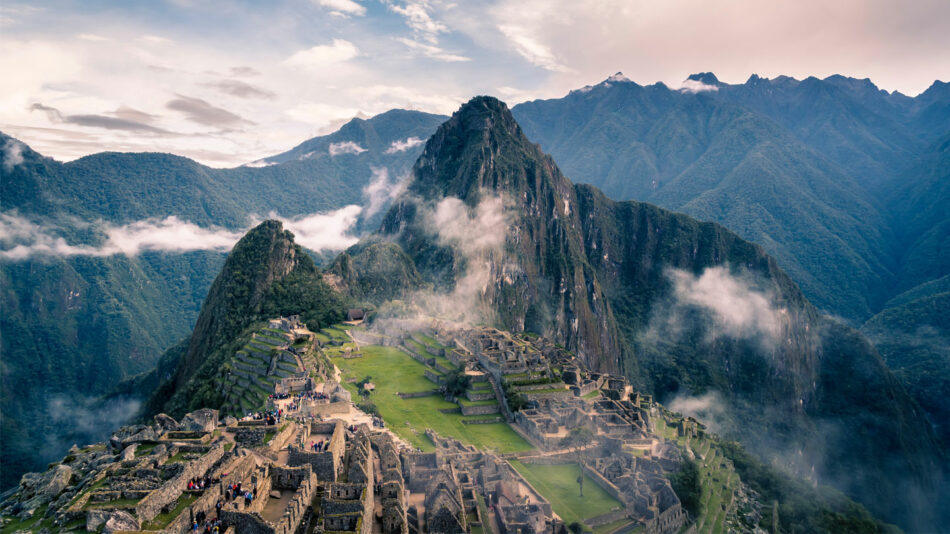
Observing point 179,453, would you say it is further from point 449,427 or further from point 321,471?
point 449,427

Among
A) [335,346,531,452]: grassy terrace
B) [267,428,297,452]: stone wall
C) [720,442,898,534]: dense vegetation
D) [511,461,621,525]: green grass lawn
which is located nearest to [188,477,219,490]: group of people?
[267,428,297,452]: stone wall

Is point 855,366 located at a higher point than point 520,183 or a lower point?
lower

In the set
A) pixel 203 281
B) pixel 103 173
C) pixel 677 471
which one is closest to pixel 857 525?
pixel 677 471

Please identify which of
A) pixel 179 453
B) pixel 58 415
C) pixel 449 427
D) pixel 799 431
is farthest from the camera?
pixel 799 431

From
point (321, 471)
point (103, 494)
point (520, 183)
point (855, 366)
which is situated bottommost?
point (855, 366)

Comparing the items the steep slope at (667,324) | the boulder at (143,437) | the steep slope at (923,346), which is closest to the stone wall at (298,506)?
the boulder at (143,437)

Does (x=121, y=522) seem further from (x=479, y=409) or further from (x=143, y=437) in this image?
(x=479, y=409)

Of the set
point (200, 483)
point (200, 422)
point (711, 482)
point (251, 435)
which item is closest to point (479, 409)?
point (711, 482)
